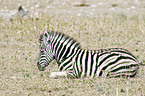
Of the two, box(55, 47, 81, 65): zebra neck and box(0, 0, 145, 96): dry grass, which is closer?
box(0, 0, 145, 96): dry grass

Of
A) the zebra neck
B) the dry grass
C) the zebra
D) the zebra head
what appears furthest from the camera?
the zebra head

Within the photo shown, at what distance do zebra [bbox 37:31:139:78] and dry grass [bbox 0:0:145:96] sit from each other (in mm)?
181

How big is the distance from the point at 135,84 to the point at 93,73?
83 cm

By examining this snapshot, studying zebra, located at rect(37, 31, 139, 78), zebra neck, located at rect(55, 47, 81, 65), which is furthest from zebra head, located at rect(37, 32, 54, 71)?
zebra neck, located at rect(55, 47, 81, 65)

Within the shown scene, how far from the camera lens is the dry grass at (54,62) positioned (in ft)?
16.1

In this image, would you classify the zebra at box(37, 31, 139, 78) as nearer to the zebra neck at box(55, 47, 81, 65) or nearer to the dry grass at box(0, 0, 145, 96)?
the zebra neck at box(55, 47, 81, 65)

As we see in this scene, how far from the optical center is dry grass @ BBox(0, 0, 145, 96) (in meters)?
4.91

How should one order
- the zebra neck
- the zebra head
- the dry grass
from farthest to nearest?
the zebra head → the zebra neck → the dry grass

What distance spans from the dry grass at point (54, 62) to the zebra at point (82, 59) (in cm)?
18

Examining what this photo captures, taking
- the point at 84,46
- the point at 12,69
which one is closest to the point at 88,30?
the point at 84,46

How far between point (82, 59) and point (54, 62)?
145 centimetres

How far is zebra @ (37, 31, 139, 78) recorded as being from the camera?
18.1 feet

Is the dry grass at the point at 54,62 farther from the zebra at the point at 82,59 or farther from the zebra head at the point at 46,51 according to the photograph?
the zebra head at the point at 46,51

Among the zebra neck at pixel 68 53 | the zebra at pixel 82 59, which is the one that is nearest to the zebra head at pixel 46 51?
the zebra at pixel 82 59
